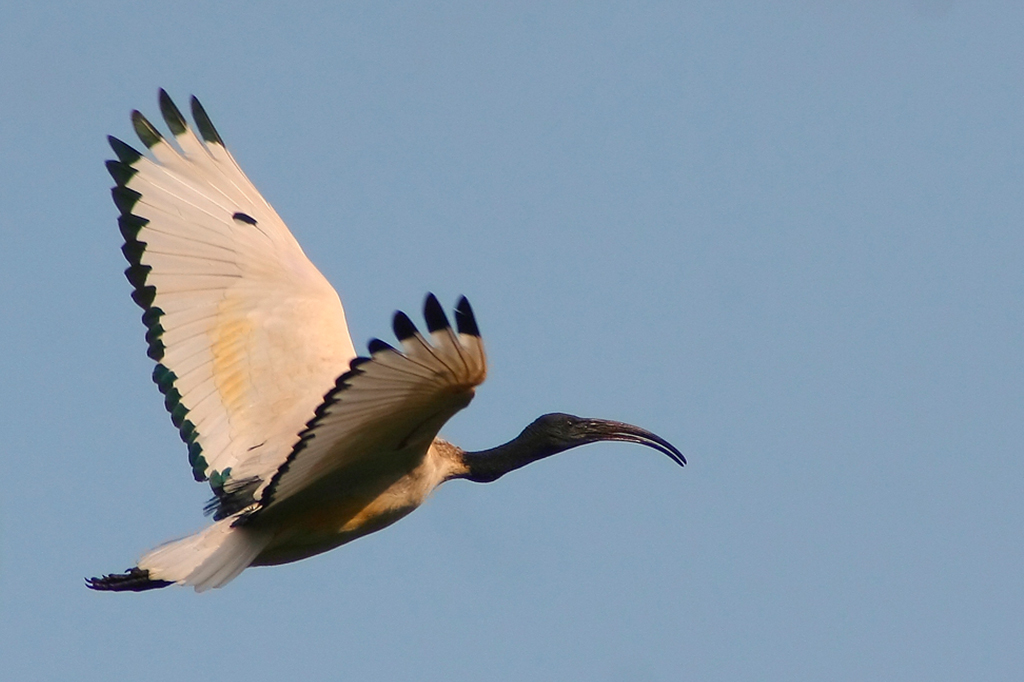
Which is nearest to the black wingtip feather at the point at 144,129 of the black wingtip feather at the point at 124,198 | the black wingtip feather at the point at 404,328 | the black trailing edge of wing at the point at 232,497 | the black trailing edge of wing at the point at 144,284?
the black trailing edge of wing at the point at 144,284

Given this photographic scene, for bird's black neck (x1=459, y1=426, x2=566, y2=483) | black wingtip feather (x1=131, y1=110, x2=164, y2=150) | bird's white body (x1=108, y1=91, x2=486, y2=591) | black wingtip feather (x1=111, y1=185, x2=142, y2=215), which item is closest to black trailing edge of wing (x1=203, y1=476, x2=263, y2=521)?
bird's white body (x1=108, y1=91, x2=486, y2=591)

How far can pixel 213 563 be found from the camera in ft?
25.9

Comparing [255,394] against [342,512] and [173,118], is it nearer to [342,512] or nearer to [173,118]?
[342,512]

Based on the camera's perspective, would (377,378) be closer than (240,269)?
Yes

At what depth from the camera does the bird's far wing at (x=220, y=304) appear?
8.88m

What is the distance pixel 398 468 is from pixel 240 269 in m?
1.92

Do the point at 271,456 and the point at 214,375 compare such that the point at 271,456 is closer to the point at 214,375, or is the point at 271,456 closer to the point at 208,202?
the point at 214,375

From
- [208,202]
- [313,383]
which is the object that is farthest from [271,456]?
[208,202]

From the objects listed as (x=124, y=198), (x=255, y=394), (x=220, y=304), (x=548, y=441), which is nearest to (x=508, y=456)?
(x=548, y=441)

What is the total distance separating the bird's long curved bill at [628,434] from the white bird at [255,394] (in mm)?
11

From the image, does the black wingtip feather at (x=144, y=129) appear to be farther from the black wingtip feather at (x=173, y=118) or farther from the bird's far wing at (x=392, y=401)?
the bird's far wing at (x=392, y=401)

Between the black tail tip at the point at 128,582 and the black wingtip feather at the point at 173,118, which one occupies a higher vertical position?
the black wingtip feather at the point at 173,118

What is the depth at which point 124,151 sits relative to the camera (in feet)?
31.7

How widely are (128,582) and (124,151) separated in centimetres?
276
